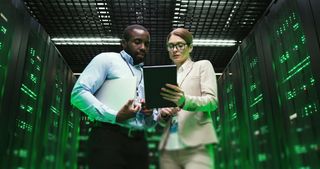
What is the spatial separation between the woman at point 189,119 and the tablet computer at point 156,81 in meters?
0.03

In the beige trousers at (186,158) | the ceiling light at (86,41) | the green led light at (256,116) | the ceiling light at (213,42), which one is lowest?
the beige trousers at (186,158)

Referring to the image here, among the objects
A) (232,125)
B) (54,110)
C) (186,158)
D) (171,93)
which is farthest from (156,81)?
(232,125)

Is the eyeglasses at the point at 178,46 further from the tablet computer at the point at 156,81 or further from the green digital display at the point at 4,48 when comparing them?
the green digital display at the point at 4,48

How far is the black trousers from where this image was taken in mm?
1449

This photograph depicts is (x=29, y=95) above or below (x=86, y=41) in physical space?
below

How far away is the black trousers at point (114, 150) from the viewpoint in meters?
1.45

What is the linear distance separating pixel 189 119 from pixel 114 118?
0.41 m

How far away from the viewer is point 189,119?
1.66 metres

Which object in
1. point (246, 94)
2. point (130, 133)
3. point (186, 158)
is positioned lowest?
point (186, 158)

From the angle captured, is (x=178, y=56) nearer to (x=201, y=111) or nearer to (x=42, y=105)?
(x=201, y=111)

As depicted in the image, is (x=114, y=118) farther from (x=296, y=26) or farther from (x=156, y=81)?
Result: (x=296, y=26)

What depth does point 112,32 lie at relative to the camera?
4383 mm

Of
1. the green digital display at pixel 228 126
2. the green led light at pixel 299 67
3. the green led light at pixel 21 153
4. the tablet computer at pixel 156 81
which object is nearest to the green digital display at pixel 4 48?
the green led light at pixel 21 153

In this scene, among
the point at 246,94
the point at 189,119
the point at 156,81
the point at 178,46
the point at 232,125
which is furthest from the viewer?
the point at 232,125
